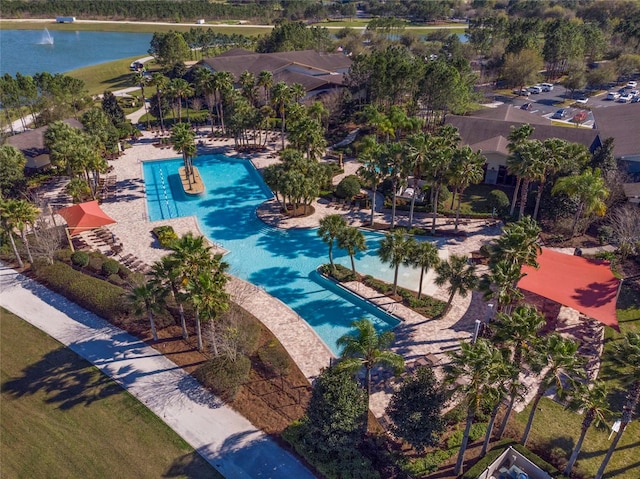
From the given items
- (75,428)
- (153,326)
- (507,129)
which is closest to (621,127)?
(507,129)

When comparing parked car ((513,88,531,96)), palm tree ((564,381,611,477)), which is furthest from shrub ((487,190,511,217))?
parked car ((513,88,531,96))

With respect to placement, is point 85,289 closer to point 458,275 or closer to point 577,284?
point 458,275

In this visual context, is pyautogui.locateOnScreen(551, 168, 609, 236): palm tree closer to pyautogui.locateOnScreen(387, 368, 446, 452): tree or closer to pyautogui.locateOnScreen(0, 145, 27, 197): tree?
pyautogui.locateOnScreen(387, 368, 446, 452): tree

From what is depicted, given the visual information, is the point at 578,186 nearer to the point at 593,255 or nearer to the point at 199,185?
the point at 593,255

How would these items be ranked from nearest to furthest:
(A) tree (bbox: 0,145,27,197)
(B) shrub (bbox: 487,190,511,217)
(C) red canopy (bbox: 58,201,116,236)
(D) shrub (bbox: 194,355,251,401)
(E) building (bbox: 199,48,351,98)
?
(D) shrub (bbox: 194,355,251,401) < (C) red canopy (bbox: 58,201,116,236) < (B) shrub (bbox: 487,190,511,217) < (A) tree (bbox: 0,145,27,197) < (E) building (bbox: 199,48,351,98)

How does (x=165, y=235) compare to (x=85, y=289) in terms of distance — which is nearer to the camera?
(x=85, y=289)

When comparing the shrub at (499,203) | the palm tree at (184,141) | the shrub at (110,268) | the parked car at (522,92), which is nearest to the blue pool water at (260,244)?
the palm tree at (184,141)
